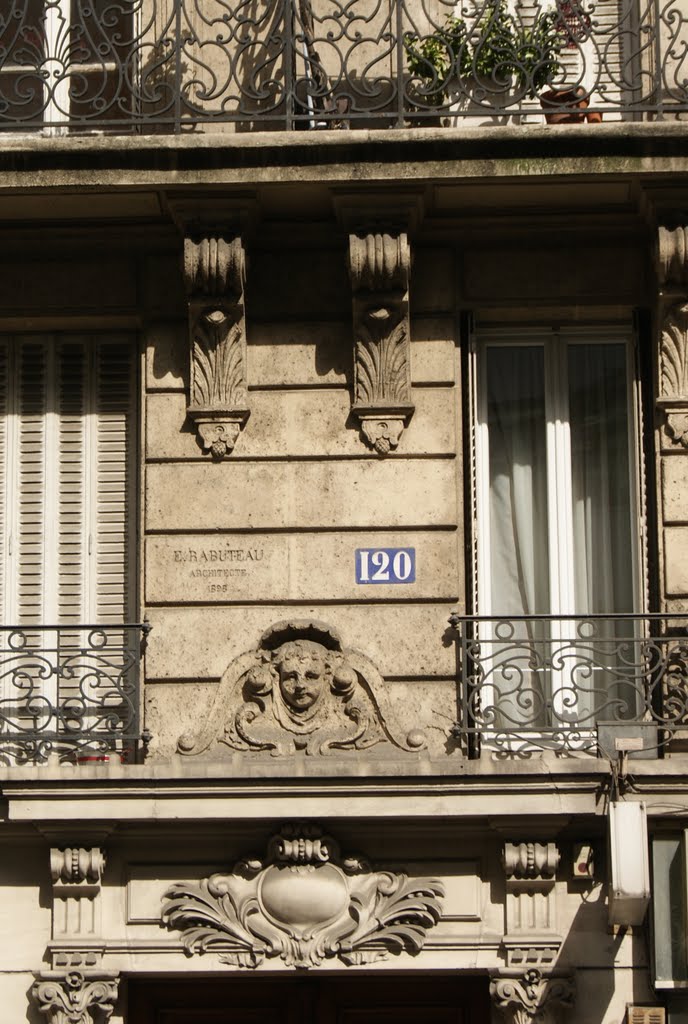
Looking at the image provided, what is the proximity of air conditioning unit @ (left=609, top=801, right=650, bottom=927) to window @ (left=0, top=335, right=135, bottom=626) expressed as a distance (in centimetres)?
323

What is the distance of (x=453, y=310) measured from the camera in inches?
482

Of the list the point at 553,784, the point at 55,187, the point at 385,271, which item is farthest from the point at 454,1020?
the point at 55,187

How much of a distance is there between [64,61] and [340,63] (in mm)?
1650

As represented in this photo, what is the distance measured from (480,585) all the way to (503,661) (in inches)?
21.3

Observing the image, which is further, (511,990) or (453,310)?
(453,310)

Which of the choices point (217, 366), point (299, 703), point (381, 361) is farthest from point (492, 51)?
point (299, 703)

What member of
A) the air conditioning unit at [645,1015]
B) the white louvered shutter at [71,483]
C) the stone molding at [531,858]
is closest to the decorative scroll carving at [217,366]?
the white louvered shutter at [71,483]

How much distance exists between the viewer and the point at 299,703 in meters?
11.6

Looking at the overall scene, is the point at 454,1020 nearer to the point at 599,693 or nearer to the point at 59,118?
the point at 599,693

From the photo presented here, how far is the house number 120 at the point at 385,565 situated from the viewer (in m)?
11.9

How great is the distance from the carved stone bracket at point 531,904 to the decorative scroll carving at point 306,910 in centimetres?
41

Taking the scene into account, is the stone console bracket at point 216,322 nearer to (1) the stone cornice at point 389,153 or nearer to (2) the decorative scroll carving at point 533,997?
(1) the stone cornice at point 389,153

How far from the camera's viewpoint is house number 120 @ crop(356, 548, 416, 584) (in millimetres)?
11867

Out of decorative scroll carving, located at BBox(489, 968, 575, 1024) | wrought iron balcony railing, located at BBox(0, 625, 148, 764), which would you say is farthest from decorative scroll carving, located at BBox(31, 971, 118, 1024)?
decorative scroll carving, located at BBox(489, 968, 575, 1024)
